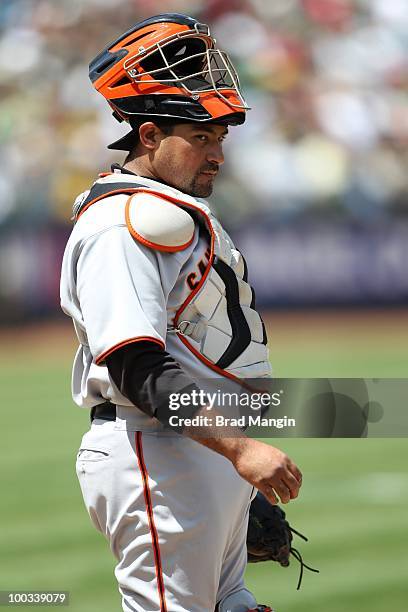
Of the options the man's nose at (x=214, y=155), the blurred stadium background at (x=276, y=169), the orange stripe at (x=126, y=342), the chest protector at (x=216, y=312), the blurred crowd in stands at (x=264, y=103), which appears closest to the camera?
the orange stripe at (x=126, y=342)

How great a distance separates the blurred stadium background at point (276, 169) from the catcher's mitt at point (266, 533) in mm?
7485

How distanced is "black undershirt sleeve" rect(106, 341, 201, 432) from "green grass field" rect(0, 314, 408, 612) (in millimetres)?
2306

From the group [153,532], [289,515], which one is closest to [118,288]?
[153,532]

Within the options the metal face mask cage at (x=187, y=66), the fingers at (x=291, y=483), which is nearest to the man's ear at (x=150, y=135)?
the metal face mask cage at (x=187, y=66)

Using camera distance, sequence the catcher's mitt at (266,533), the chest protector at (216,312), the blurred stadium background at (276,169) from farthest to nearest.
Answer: the blurred stadium background at (276,169) < the catcher's mitt at (266,533) < the chest protector at (216,312)

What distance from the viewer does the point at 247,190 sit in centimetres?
1580

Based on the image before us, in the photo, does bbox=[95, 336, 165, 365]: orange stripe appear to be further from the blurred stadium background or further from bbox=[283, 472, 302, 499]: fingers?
the blurred stadium background

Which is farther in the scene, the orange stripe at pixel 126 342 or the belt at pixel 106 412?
the belt at pixel 106 412

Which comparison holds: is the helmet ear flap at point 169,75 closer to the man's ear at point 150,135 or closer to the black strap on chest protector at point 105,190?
the man's ear at point 150,135

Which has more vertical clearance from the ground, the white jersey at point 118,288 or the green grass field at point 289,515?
the white jersey at point 118,288

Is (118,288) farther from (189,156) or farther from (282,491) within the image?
(282,491)

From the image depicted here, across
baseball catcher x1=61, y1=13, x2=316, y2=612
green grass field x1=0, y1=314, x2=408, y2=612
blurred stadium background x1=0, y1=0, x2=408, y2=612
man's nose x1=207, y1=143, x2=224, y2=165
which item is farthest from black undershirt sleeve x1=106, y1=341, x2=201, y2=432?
blurred stadium background x1=0, y1=0, x2=408, y2=612

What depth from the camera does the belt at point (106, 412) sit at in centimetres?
250

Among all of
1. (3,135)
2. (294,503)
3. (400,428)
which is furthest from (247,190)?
(400,428)
